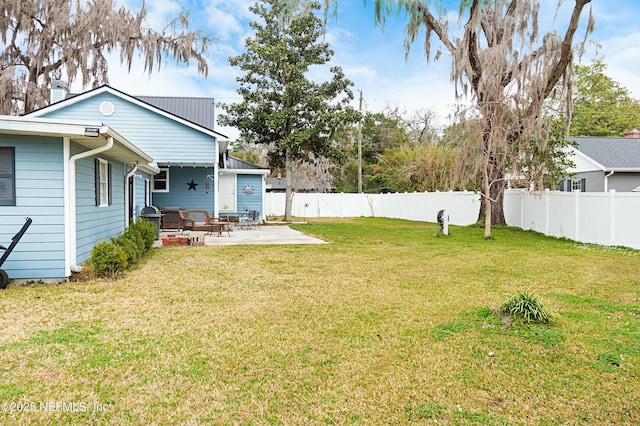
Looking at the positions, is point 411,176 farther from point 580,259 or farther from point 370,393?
point 370,393

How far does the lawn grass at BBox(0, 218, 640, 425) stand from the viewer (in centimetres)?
265

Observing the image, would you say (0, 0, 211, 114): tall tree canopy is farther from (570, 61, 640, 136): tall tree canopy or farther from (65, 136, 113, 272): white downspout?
(570, 61, 640, 136): tall tree canopy

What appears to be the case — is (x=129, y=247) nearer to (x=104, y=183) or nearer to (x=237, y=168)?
(x=104, y=183)

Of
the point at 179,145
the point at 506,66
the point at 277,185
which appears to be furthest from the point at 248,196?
the point at 277,185

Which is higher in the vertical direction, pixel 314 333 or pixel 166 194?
pixel 166 194

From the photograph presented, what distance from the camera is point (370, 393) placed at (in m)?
2.86

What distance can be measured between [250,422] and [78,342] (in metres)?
2.09

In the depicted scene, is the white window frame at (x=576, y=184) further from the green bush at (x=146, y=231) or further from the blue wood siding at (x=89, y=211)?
the blue wood siding at (x=89, y=211)

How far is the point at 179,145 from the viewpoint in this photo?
15570 millimetres

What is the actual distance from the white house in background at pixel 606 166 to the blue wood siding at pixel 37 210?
1789 centimetres

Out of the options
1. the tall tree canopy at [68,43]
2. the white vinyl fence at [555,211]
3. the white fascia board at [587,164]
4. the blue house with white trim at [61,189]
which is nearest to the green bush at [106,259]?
the blue house with white trim at [61,189]

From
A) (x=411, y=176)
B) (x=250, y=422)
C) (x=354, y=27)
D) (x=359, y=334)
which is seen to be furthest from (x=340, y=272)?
(x=411, y=176)

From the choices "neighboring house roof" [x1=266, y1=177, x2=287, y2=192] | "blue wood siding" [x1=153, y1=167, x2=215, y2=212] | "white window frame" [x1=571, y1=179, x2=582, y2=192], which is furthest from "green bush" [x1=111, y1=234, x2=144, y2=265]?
"neighboring house roof" [x1=266, y1=177, x2=287, y2=192]

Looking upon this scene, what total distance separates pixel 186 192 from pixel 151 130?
305cm
